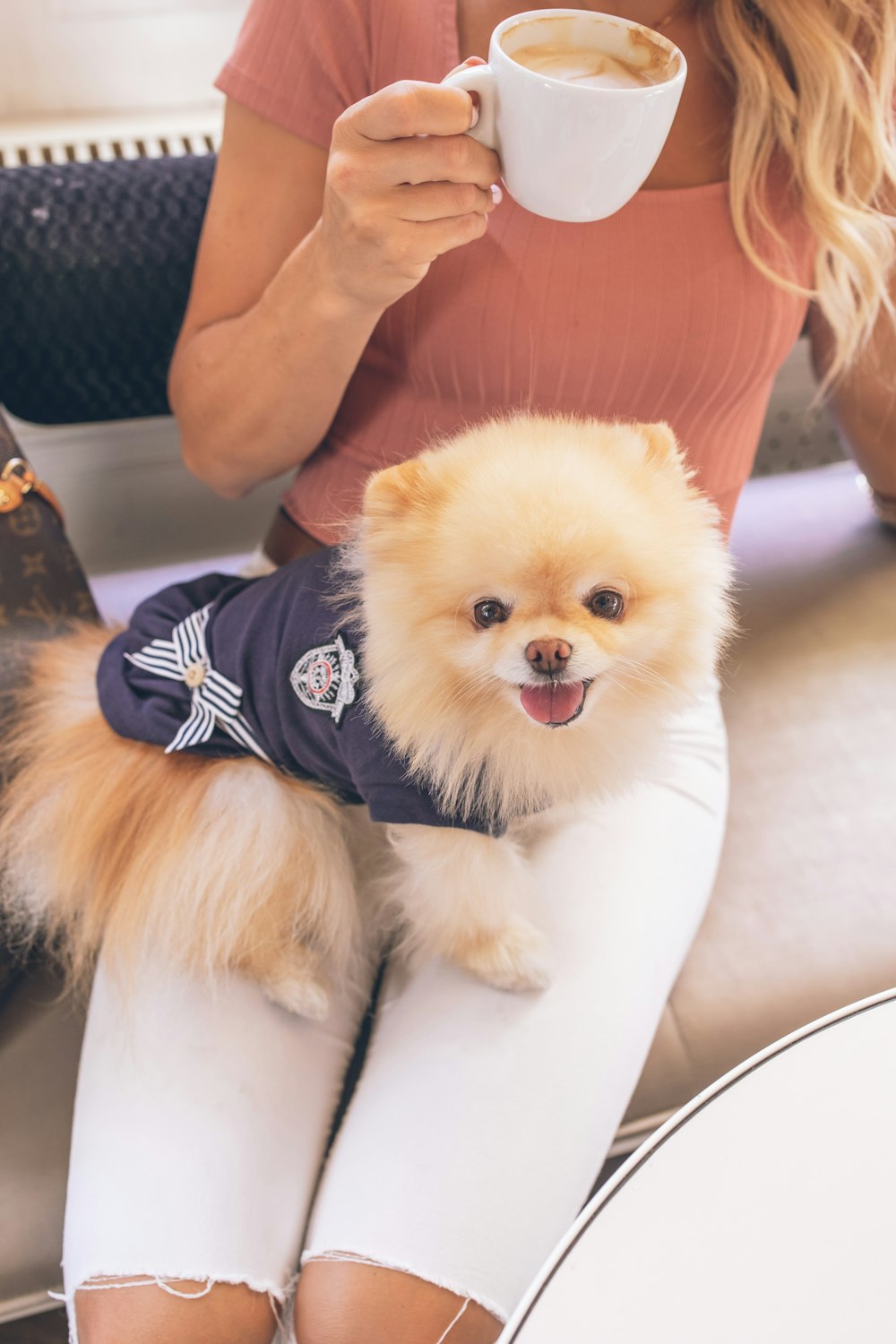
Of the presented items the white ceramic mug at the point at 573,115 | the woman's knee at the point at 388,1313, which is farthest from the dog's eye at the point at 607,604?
the woman's knee at the point at 388,1313

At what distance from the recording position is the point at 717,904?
1.04 m

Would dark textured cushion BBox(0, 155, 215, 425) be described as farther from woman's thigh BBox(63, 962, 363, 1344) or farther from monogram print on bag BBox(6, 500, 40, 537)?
woman's thigh BBox(63, 962, 363, 1344)

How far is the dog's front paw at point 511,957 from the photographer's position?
0.83m

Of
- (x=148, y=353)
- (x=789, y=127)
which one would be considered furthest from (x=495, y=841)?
(x=148, y=353)

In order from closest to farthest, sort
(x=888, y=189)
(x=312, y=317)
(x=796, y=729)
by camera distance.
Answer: (x=312, y=317)
(x=888, y=189)
(x=796, y=729)

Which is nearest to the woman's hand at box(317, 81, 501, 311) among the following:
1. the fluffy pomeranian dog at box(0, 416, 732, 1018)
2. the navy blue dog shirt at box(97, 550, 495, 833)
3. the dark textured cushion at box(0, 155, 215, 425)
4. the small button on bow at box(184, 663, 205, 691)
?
the fluffy pomeranian dog at box(0, 416, 732, 1018)

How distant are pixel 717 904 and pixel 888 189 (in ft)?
2.47

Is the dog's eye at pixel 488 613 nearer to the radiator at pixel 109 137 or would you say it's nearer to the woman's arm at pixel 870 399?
the woman's arm at pixel 870 399

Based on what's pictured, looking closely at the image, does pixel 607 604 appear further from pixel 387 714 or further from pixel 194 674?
A: pixel 194 674

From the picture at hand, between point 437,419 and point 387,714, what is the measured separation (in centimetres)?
37

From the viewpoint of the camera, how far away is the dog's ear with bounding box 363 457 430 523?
2.15 ft

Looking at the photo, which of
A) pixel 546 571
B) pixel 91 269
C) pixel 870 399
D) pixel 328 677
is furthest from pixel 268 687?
pixel 870 399

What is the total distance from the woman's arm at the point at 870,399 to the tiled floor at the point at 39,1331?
4.26 ft

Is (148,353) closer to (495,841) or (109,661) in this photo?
(109,661)
